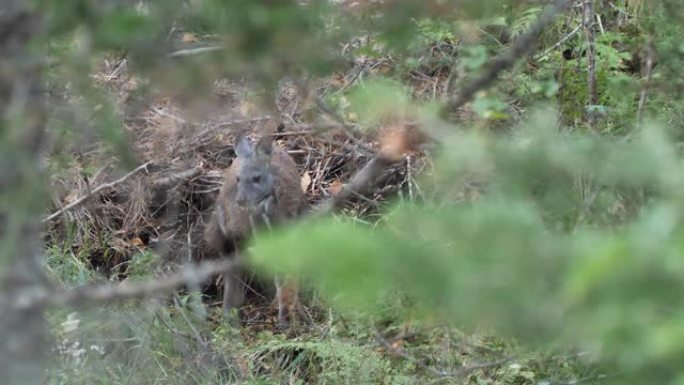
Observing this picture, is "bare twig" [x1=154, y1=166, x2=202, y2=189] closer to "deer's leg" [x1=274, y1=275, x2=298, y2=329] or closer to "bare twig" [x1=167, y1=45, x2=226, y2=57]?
"deer's leg" [x1=274, y1=275, x2=298, y2=329]

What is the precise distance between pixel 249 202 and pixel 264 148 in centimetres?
42

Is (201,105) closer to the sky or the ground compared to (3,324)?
closer to the sky

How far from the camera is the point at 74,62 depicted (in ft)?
7.57

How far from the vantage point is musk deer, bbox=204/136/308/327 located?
8.23m

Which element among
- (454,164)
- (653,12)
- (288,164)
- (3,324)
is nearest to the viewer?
(454,164)

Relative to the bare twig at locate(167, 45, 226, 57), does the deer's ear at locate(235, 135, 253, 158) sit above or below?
below

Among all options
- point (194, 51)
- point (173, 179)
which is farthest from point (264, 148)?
point (194, 51)

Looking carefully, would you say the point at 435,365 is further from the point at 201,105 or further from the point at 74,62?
the point at 74,62

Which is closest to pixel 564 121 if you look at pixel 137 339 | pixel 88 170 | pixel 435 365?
pixel 435 365

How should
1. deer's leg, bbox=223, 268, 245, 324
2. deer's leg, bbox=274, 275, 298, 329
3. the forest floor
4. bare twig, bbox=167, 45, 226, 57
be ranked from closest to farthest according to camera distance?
1. bare twig, bbox=167, 45, 226, 57
2. the forest floor
3. deer's leg, bbox=274, 275, 298, 329
4. deer's leg, bbox=223, 268, 245, 324

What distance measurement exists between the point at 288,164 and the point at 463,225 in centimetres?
688

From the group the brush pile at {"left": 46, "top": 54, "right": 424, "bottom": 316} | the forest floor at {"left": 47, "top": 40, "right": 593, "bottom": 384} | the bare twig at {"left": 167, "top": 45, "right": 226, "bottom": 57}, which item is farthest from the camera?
the brush pile at {"left": 46, "top": 54, "right": 424, "bottom": 316}

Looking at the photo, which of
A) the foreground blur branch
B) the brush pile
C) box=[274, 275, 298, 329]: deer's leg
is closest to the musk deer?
box=[274, 275, 298, 329]: deer's leg

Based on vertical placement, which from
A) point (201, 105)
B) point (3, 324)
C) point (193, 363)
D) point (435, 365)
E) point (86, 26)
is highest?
point (86, 26)
